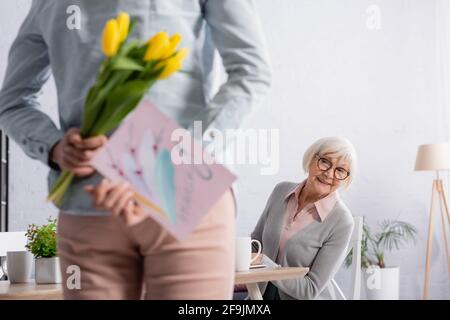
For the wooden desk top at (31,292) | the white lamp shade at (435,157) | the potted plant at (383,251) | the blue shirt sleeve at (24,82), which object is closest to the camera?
the blue shirt sleeve at (24,82)

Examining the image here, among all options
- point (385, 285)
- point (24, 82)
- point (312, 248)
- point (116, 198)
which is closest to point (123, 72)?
point (116, 198)

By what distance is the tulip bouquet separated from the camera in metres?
0.70

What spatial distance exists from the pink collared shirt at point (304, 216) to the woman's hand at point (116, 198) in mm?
1774

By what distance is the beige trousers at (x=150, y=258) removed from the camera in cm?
72

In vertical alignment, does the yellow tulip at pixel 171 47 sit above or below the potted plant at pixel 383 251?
above

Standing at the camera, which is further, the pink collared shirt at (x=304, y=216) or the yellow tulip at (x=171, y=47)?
the pink collared shirt at (x=304, y=216)

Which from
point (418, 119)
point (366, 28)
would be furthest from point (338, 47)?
point (418, 119)

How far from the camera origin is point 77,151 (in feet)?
A: 2.43

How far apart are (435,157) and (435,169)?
3.0 inches

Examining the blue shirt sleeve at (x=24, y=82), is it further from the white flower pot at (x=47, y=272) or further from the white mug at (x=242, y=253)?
the white mug at (x=242, y=253)

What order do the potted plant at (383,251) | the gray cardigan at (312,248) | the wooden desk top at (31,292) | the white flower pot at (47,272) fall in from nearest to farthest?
the wooden desk top at (31,292) → the white flower pot at (47,272) → the gray cardigan at (312,248) → the potted plant at (383,251)

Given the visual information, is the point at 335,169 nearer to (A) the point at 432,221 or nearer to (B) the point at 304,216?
(B) the point at 304,216

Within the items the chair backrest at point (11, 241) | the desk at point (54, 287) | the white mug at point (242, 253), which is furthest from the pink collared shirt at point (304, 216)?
the chair backrest at point (11, 241)

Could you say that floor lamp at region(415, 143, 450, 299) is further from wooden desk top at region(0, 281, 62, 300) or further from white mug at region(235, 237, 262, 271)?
wooden desk top at region(0, 281, 62, 300)
